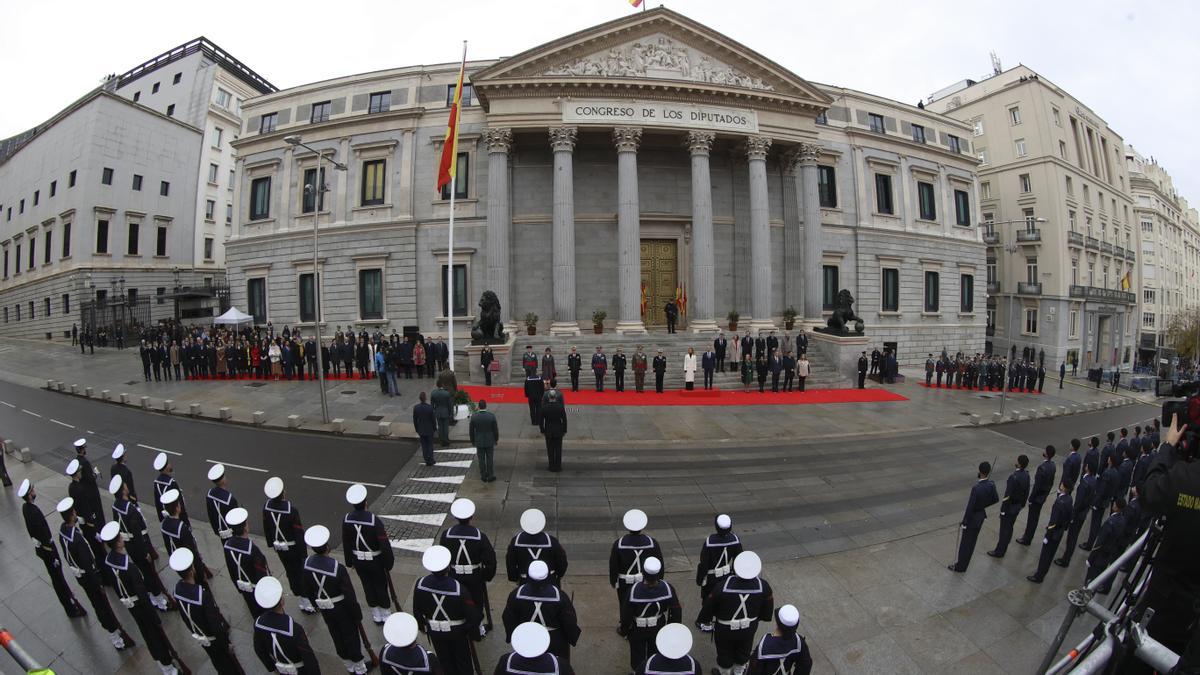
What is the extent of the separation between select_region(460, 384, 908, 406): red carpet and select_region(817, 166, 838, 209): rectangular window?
645 inches

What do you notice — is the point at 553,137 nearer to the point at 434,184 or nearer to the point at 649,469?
the point at 434,184

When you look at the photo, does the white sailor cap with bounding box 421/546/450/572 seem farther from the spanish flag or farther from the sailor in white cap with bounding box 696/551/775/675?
the spanish flag

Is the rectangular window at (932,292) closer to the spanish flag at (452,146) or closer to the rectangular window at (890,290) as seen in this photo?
the rectangular window at (890,290)

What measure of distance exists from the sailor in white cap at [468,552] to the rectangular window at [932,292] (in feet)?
132

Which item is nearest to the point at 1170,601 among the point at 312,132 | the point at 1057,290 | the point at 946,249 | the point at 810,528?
the point at 810,528

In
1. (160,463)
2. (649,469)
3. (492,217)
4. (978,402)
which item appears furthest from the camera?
(492,217)

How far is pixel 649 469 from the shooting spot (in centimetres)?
1203

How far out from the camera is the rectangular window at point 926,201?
3666 centimetres

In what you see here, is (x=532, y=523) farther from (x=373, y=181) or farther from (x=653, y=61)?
(x=373, y=181)

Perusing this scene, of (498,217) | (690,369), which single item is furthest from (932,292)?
(498,217)

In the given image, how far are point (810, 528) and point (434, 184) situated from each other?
28324 millimetres

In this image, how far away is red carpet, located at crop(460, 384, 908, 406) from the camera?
18891 mm

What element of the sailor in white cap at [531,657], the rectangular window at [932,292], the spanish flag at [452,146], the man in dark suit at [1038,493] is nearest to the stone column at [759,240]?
the spanish flag at [452,146]

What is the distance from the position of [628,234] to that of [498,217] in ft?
22.7
